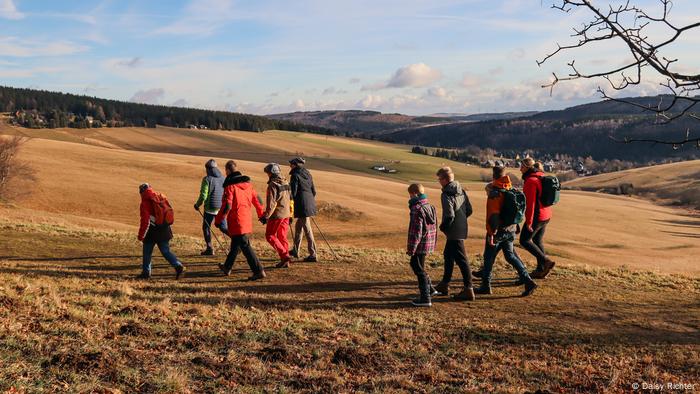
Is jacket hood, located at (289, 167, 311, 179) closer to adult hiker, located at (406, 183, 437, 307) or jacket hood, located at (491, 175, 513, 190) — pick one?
adult hiker, located at (406, 183, 437, 307)

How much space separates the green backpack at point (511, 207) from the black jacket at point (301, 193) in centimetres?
487

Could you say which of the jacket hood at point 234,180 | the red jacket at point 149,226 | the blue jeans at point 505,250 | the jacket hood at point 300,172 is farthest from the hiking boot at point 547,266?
the red jacket at point 149,226

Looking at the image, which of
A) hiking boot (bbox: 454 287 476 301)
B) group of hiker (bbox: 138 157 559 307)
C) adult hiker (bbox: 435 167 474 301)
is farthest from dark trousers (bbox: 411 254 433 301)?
hiking boot (bbox: 454 287 476 301)

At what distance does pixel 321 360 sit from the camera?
707 centimetres

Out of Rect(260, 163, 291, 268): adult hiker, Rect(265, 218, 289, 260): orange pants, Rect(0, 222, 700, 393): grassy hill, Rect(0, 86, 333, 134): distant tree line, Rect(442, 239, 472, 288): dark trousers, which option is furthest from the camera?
Rect(0, 86, 333, 134): distant tree line

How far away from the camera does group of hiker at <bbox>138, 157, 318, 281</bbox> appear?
11.6m

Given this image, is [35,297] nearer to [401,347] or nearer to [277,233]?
[277,233]

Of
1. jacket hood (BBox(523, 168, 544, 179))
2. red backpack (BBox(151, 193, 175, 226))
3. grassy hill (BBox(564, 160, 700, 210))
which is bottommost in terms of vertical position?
grassy hill (BBox(564, 160, 700, 210))

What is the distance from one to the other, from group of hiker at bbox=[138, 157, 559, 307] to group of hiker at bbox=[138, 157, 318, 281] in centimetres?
2

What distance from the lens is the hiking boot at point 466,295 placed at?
10.6 metres

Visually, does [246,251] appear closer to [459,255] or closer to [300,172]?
[300,172]

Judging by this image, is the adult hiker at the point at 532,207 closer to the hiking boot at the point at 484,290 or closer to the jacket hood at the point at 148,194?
the hiking boot at the point at 484,290

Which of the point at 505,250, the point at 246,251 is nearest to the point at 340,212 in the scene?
the point at 246,251

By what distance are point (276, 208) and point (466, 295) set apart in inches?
190
